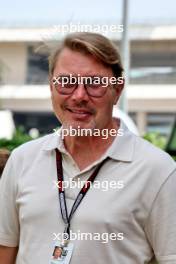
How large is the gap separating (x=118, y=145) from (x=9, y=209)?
15.3 inches

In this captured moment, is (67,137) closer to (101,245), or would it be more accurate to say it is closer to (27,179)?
(27,179)

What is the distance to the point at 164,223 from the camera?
1.69m

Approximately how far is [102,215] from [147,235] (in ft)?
0.48

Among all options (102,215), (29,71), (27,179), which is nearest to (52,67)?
(27,179)

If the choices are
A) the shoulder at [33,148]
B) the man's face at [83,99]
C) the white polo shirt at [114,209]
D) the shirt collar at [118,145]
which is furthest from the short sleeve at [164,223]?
the shoulder at [33,148]

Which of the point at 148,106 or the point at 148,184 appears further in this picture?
the point at 148,106

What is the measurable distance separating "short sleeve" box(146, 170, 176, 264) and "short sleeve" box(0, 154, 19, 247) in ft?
1.36

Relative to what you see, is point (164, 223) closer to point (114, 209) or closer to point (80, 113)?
point (114, 209)

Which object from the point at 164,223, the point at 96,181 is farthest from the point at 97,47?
the point at 164,223

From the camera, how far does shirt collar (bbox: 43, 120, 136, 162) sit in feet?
5.66

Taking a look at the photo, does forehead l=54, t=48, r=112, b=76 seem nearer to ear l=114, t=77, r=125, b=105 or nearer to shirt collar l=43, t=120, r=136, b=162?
ear l=114, t=77, r=125, b=105

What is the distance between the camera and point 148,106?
99.7ft

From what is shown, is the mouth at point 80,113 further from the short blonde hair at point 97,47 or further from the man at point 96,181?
the short blonde hair at point 97,47

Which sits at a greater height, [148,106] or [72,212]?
[72,212]
